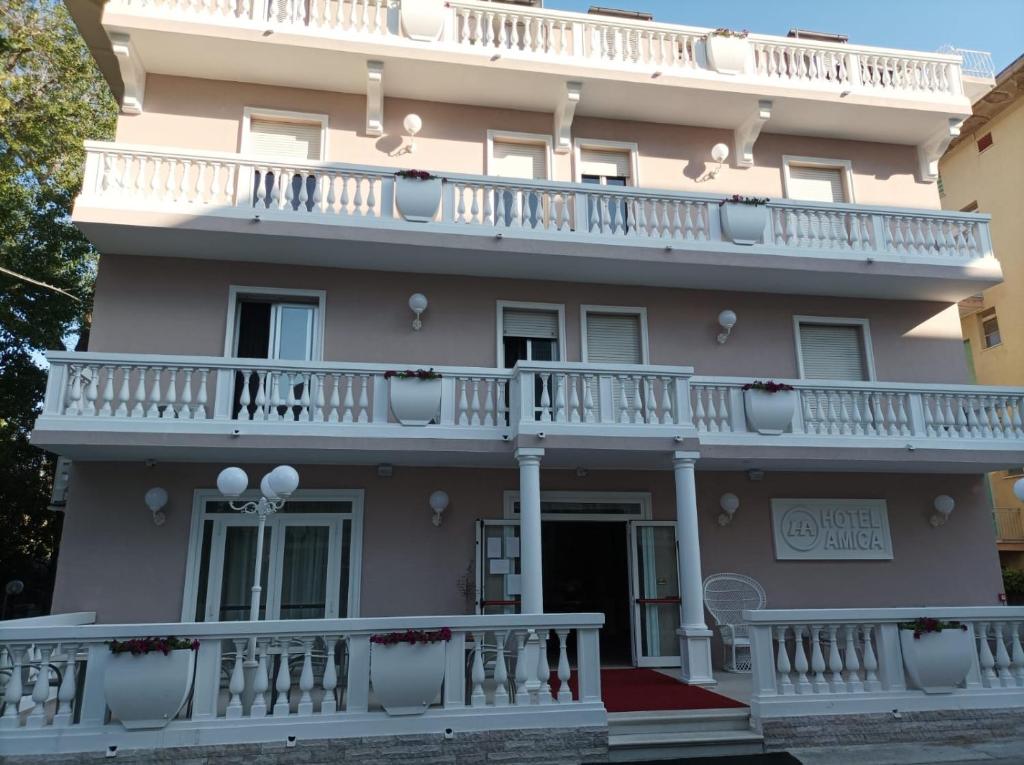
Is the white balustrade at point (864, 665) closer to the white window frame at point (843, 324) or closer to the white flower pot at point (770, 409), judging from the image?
the white flower pot at point (770, 409)

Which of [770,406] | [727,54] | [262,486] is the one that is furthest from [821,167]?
[262,486]

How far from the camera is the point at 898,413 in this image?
430 inches

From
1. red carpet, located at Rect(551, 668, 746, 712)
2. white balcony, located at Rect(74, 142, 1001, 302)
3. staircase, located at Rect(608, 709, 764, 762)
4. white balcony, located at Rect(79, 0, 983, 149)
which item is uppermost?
white balcony, located at Rect(79, 0, 983, 149)

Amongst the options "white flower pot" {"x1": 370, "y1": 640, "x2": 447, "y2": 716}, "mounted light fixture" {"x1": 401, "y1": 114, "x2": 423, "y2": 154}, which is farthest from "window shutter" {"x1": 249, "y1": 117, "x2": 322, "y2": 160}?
"white flower pot" {"x1": 370, "y1": 640, "x2": 447, "y2": 716}

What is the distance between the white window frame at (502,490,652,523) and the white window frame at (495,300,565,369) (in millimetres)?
2015

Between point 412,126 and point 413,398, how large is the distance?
15.3ft

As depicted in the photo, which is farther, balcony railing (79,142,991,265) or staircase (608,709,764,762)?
balcony railing (79,142,991,265)

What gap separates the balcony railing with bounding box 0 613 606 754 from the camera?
634 cm

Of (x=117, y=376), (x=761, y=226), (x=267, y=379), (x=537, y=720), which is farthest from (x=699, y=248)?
(x=117, y=376)

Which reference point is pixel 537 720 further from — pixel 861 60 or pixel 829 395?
pixel 861 60

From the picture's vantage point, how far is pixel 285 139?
11.6 m

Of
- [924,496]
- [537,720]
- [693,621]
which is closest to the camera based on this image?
[537,720]

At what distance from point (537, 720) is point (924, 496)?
825 cm

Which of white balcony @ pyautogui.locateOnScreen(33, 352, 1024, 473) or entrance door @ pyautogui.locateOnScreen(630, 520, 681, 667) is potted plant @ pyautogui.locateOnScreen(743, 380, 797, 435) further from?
entrance door @ pyautogui.locateOnScreen(630, 520, 681, 667)
